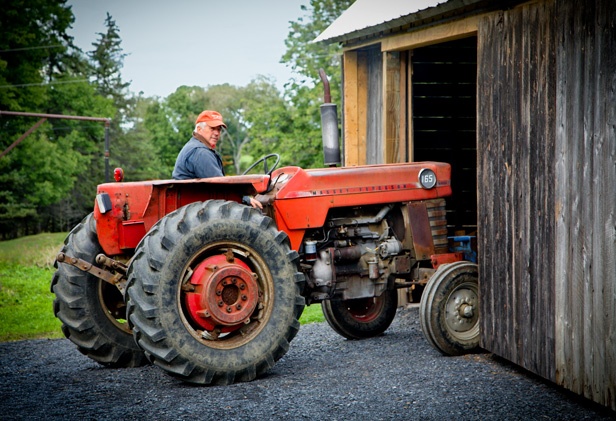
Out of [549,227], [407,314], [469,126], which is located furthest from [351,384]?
[469,126]

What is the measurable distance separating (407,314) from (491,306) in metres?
2.88

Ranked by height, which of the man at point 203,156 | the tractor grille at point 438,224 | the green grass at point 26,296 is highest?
the man at point 203,156

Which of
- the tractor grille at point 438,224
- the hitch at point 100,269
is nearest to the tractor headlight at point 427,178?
the tractor grille at point 438,224

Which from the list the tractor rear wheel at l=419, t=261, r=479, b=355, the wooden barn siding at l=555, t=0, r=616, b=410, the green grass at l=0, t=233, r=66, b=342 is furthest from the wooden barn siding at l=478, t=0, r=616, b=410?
the green grass at l=0, t=233, r=66, b=342

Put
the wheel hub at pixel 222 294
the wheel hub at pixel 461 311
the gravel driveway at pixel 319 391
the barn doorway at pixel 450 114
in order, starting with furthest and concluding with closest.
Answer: the barn doorway at pixel 450 114
the wheel hub at pixel 461 311
the wheel hub at pixel 222 294
the gravel driveway at pixel 319 391

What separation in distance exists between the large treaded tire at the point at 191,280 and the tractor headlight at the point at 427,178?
5.23 ft

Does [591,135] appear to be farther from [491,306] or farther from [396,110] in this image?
[396,110]

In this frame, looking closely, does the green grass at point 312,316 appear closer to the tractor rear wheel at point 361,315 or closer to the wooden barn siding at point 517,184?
the tractor rear wheel at point 361,315

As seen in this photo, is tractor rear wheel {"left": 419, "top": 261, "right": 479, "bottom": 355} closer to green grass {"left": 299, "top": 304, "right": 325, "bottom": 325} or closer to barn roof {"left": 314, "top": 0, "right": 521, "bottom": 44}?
barn roof {"left": 314, "top": 0, "right": 521, "bottom": 44}

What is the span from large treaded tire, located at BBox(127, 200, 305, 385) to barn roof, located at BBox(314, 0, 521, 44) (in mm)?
2532

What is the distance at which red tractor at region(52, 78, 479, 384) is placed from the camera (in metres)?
5.87

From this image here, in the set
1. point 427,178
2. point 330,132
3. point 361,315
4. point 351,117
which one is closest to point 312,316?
point 361,315

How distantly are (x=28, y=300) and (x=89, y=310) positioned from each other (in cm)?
634

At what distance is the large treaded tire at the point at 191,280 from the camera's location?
579 centimetres
